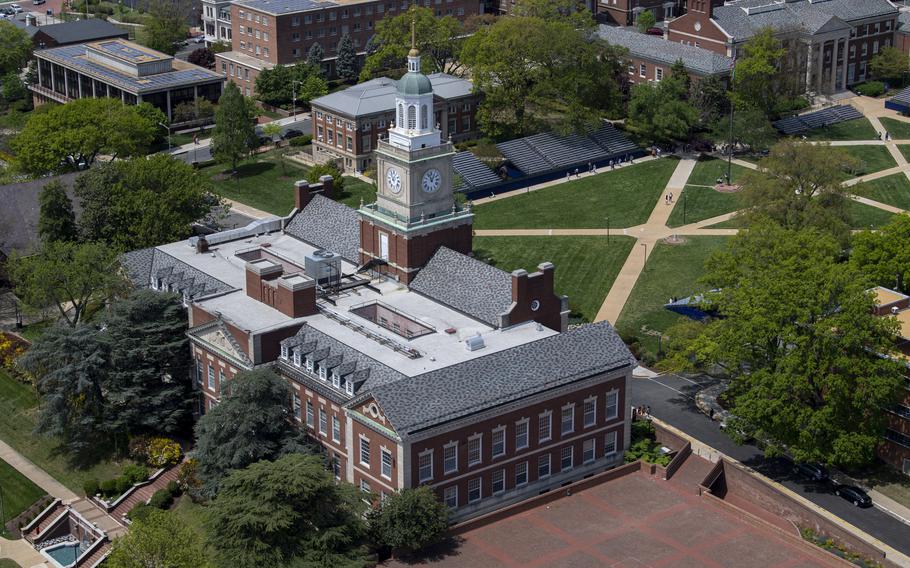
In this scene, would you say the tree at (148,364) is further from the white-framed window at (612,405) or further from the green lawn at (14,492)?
the white-framed window at (612,405)

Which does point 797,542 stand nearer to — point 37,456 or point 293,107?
point 37,456

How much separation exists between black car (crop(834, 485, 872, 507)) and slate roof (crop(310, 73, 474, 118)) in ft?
259

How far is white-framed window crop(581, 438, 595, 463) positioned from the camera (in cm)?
9981

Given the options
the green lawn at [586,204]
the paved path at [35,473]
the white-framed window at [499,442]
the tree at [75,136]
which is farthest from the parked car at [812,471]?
the tree at [75,136]

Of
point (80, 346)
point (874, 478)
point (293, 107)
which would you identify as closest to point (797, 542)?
point (874, 478)

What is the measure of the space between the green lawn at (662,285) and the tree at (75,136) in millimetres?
55954

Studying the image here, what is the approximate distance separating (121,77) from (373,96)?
119 ft

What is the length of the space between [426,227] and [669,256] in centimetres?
4019

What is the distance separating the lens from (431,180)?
109 meters

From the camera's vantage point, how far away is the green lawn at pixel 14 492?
329 ft

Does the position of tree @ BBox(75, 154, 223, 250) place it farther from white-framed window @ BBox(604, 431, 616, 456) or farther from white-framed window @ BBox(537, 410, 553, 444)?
white-framed window @ BBox(604, 431, 616, 456)

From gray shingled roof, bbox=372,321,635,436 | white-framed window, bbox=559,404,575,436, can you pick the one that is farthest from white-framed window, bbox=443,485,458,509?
white-framed window, bbox=559,404,575,436

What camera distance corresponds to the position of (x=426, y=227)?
10862 centimetres

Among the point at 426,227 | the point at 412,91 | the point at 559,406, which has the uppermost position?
the point at 412,91
